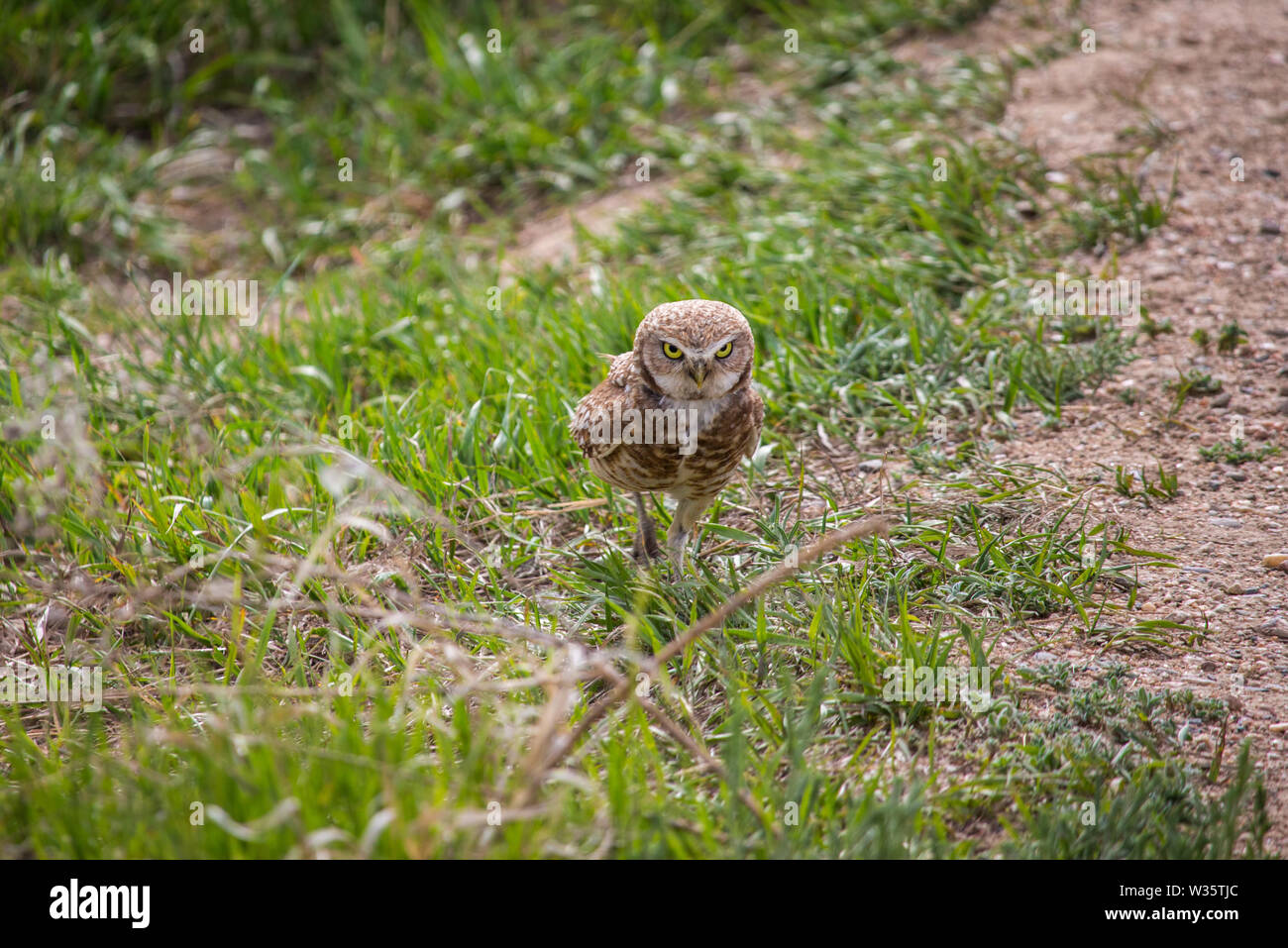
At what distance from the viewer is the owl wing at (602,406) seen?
3559 millimetres

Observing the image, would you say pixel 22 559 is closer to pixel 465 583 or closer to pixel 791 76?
pixel 465 583

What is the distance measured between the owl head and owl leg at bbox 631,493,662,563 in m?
0.61

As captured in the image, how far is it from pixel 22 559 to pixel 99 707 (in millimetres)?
1451

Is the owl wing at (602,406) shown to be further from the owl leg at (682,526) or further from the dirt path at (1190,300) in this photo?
the dirt path at (1190,300)

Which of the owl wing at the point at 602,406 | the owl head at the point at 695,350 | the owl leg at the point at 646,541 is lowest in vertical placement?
the owl leg at the point at 646,541

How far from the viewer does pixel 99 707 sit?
3314 millimetres

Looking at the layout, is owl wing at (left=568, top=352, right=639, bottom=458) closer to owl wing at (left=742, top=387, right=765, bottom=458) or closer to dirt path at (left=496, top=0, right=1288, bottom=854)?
owl wing at (left=742, top=387, right=765, bottom=458)

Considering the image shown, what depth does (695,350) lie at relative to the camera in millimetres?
3285

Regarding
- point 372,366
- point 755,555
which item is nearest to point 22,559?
point 372,366

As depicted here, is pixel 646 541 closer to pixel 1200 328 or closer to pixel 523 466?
pixel 523 466

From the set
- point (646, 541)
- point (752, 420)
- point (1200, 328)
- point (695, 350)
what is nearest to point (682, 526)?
point (646, 541)

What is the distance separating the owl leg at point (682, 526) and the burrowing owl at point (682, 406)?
152 mm

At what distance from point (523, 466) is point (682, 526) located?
896 millimetres

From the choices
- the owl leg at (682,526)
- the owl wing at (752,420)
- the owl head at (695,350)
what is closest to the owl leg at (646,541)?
the owl leg at (682,526)
